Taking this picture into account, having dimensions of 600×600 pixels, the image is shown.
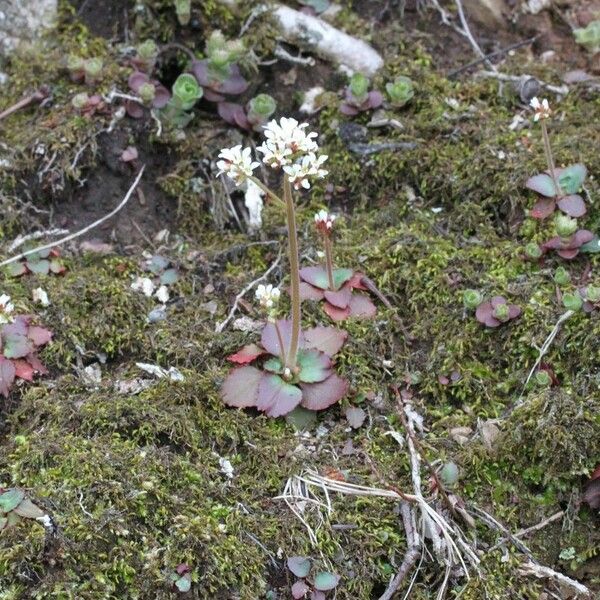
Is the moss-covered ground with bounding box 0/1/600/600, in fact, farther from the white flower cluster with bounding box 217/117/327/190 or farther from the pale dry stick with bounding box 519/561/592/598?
the white flower cluster with bounding box 217/117/327/190

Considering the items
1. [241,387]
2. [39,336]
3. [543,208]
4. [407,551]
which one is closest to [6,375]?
[39,336]

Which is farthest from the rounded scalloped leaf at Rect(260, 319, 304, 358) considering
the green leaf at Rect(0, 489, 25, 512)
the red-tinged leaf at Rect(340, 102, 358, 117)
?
the red-tinged leaf at Rect(340, 102, 358, 117)

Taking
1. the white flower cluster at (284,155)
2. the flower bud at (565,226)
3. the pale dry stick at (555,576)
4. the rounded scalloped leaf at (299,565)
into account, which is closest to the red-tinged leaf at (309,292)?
the white flower cluster at (284,155)

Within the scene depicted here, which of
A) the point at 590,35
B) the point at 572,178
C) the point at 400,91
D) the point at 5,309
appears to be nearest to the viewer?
the point at 5,309

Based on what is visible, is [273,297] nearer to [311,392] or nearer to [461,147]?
[311,392]

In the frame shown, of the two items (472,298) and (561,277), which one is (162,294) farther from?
(561,277)

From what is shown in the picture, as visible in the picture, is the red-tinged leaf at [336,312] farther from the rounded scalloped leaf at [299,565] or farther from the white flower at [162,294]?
the rounded scalloped leaf at [299,565]
